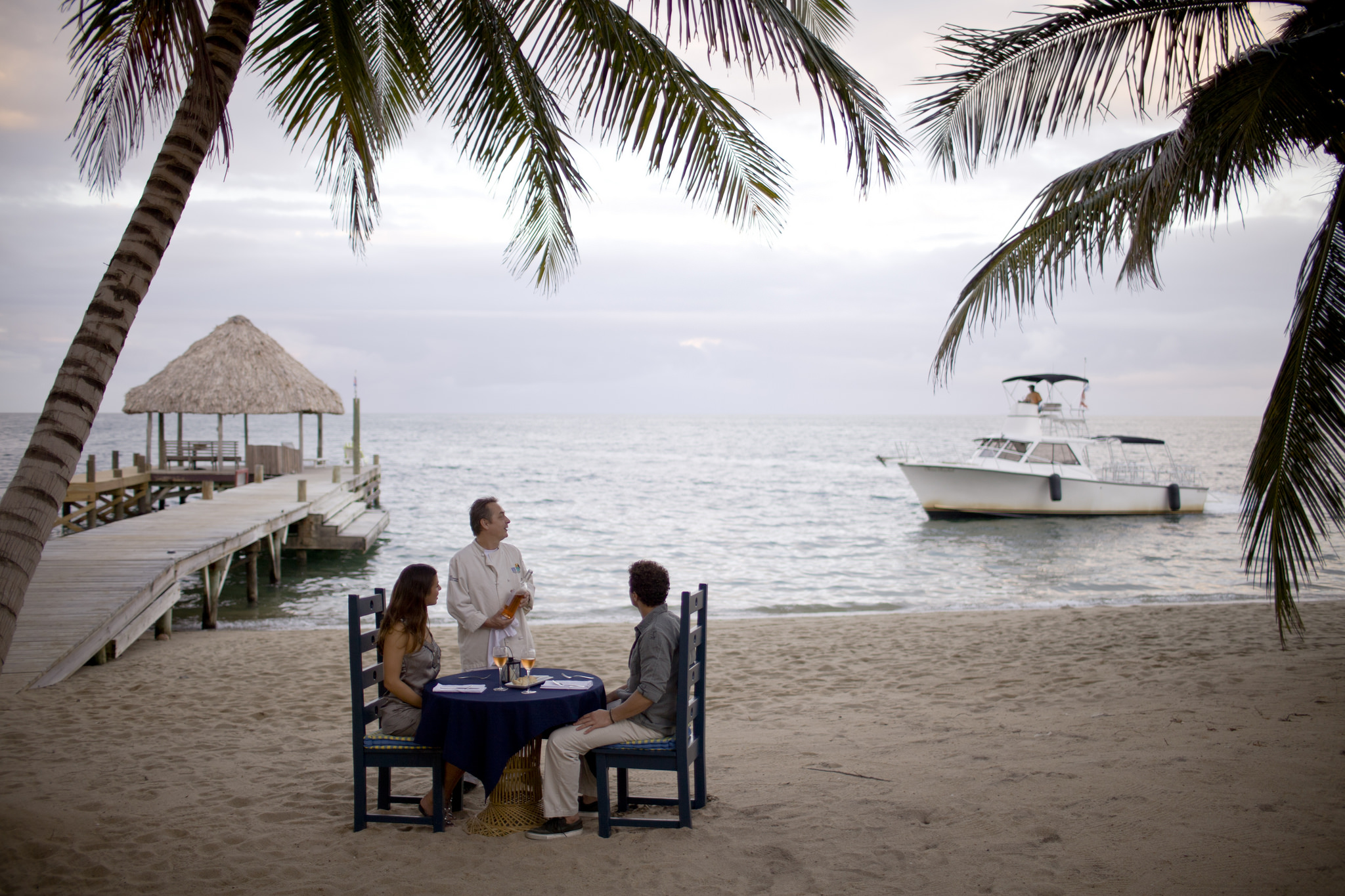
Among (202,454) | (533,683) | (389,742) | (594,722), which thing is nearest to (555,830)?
(594,722)

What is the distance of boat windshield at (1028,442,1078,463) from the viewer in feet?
84.8

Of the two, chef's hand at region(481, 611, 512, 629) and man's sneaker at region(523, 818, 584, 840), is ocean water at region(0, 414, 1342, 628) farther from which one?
man's sneaker at region(523, 818, 584, 840)

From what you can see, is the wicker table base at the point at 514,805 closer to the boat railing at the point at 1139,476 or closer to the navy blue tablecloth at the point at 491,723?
the navy blue tablecloth at the point at 491,723

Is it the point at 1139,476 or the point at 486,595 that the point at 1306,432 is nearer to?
the point at 486,595

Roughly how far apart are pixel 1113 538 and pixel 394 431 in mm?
116493

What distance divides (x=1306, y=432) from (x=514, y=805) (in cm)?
427

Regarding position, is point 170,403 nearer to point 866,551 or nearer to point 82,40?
point 866,551

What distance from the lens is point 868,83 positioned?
396 centimetres

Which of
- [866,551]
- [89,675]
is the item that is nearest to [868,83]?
[89,675]

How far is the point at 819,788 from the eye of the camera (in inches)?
182

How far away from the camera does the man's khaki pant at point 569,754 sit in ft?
13.1

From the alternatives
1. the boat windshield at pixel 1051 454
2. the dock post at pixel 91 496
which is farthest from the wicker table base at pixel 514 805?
the boat windshield at pixel 1051 454

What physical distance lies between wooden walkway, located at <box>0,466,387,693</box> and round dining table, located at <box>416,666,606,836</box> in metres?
2.51

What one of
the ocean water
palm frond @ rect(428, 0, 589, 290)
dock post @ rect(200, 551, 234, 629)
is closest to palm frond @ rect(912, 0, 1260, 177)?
palm frond @ rect(428, 0, 589, 290)
